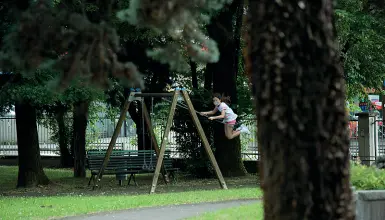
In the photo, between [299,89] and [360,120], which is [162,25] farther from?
[360,120]

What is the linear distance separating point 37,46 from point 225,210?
5820 millimetres

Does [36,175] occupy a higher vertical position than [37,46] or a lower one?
lower

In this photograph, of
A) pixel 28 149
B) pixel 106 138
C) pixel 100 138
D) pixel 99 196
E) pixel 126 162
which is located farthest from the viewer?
pixel 100 138

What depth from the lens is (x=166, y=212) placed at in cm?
1348

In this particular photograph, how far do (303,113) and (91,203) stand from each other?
9885 mm

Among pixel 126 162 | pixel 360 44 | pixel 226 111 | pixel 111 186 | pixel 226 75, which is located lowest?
pixel 111 186

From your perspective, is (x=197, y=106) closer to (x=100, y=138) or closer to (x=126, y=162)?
(x=126, y=162)

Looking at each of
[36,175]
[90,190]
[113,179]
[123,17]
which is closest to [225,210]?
[123,17]

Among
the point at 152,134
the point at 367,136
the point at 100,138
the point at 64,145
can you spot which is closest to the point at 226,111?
the point at 152,134

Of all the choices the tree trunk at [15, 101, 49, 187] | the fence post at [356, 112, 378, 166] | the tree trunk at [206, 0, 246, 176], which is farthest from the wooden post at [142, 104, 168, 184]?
the fence post at [356, 112, 378, 166]

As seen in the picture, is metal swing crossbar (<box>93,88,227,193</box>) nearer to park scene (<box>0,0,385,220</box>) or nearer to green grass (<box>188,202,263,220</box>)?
park scene (<box>0,0,385,220</box>)

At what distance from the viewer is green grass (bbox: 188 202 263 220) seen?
39.0 ft

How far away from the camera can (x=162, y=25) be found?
8148mm

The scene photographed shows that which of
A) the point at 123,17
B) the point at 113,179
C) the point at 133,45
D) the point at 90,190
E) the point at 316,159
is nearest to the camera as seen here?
the point at 316,159
